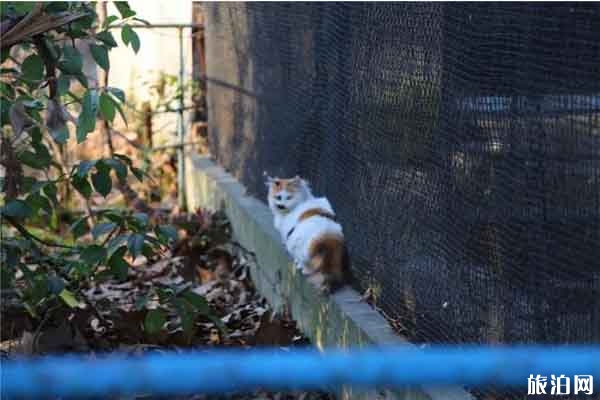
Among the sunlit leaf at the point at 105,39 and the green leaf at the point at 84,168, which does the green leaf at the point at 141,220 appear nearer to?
the green leaf at the point at 84,168

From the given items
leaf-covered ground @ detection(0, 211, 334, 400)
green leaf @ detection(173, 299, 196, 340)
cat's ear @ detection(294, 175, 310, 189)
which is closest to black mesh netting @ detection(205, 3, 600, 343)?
cat's ear @ detection(294, 175, 310, 189)

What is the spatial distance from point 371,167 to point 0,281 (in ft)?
6.43

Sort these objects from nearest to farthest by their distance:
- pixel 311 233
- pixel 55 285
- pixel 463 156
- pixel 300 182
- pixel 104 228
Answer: pixel 463 156 < pixel 55 285 < pixel 104 228 < pixel 311 233 < pixel 300 182

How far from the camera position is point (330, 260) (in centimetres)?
548

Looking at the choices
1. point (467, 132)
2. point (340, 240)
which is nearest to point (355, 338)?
point (340, 240)

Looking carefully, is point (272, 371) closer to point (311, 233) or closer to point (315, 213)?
point (311, 233)

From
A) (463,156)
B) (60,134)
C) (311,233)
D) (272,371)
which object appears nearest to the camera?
(272,371)

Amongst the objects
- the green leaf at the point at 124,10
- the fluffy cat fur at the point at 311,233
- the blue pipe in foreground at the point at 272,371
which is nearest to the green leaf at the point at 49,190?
the green leaf at the point at 124,10

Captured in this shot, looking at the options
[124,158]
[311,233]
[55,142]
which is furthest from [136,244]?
[311,233]

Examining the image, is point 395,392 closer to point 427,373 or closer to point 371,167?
point 371,167

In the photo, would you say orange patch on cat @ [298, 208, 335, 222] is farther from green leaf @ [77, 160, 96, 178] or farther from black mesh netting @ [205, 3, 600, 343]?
green leaf @ [77, 160, 96, 178]

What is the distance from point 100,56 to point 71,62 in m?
0.18

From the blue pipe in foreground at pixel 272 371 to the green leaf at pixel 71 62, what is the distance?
12.5 ft

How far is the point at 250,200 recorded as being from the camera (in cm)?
832
